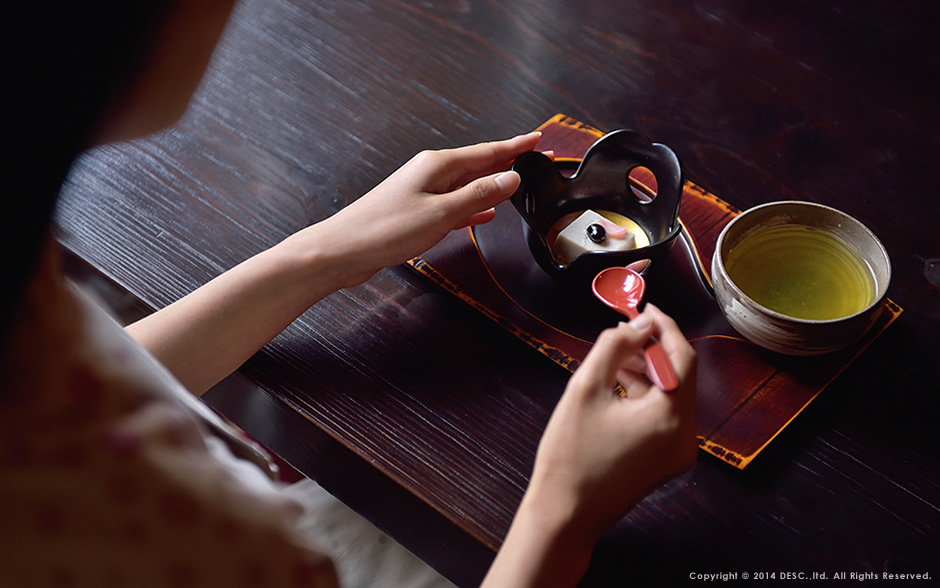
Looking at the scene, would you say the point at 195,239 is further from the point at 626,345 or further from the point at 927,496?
the point at 927,496

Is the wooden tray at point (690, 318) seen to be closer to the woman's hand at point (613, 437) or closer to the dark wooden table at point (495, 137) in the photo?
the dark wooden table at point (495, 137)

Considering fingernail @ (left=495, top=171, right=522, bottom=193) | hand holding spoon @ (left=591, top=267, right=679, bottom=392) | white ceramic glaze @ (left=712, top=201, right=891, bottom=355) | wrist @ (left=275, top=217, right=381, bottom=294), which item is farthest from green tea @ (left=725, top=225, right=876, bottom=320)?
wrist @ (left=275, top=217, right=381, bottom=294)

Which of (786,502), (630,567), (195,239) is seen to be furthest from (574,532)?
(195,239)

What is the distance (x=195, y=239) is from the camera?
1.04 m

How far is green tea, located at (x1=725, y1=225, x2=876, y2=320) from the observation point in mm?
860

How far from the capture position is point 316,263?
916mm

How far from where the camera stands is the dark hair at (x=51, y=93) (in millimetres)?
329

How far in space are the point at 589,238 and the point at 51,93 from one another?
0.70 meters

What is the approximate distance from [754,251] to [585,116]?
0.41m

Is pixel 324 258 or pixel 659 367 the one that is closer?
pixel 659 367

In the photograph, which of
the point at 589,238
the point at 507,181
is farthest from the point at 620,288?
the point at 507,181

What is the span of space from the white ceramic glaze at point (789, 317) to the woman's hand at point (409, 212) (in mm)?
299

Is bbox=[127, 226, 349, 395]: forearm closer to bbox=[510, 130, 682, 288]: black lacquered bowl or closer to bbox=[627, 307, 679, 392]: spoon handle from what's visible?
bbox=[510, 130, 682, 288]: black lacquered bowl

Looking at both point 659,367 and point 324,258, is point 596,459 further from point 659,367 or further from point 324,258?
point 324,258
